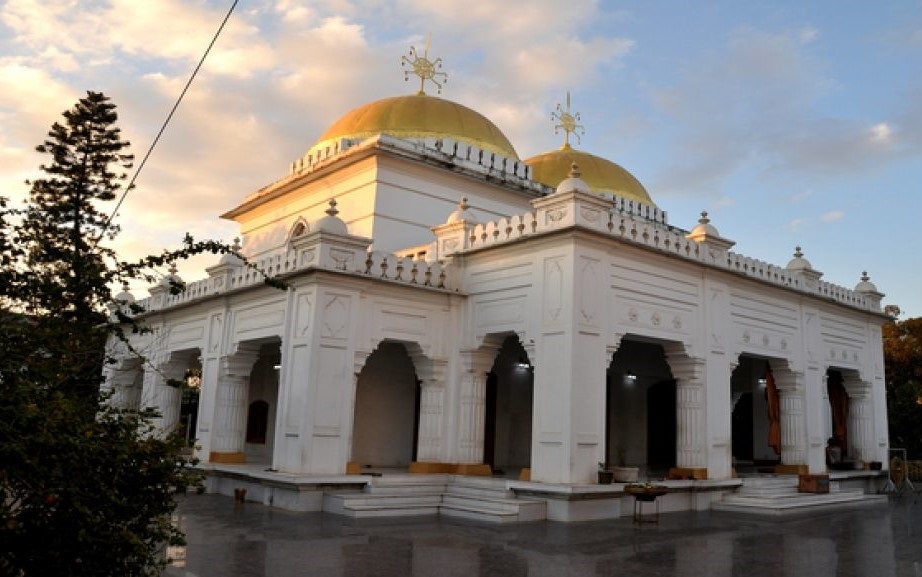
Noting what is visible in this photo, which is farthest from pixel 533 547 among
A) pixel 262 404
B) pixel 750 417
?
pixel 750 417

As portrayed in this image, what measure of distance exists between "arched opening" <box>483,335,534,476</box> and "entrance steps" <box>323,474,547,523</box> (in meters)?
3.40

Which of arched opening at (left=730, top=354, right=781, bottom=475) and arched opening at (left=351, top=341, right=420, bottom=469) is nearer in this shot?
arched opening at (left=351, top=341, right=420, bottom=469)

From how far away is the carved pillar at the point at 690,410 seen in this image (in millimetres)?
13586

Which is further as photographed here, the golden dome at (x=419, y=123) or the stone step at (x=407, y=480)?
the golden dome at (x=419, y=123)

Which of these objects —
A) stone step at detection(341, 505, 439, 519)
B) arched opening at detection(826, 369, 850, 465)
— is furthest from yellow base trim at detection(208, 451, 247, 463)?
arched opening at detection(826, 369, 850, 465)

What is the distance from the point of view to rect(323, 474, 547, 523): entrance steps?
36.7ft

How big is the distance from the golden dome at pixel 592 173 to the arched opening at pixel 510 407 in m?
7.12

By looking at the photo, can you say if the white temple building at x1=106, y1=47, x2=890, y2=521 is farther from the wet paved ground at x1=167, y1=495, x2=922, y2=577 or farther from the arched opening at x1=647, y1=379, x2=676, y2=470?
the wet paved ground at x1=167, y1=495, x2=922, y2=577

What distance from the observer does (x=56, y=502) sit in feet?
13.2

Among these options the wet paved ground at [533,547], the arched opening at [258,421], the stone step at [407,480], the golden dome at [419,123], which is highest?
the golden dome at [419,123]

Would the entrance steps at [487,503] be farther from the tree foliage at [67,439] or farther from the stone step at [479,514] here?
the tree foliage at [67,439]

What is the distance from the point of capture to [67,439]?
12.7 feet

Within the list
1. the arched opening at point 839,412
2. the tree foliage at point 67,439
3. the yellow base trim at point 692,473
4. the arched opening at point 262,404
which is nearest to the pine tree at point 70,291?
the tree foliage at point 67,439

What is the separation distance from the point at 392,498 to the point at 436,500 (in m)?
0.81
